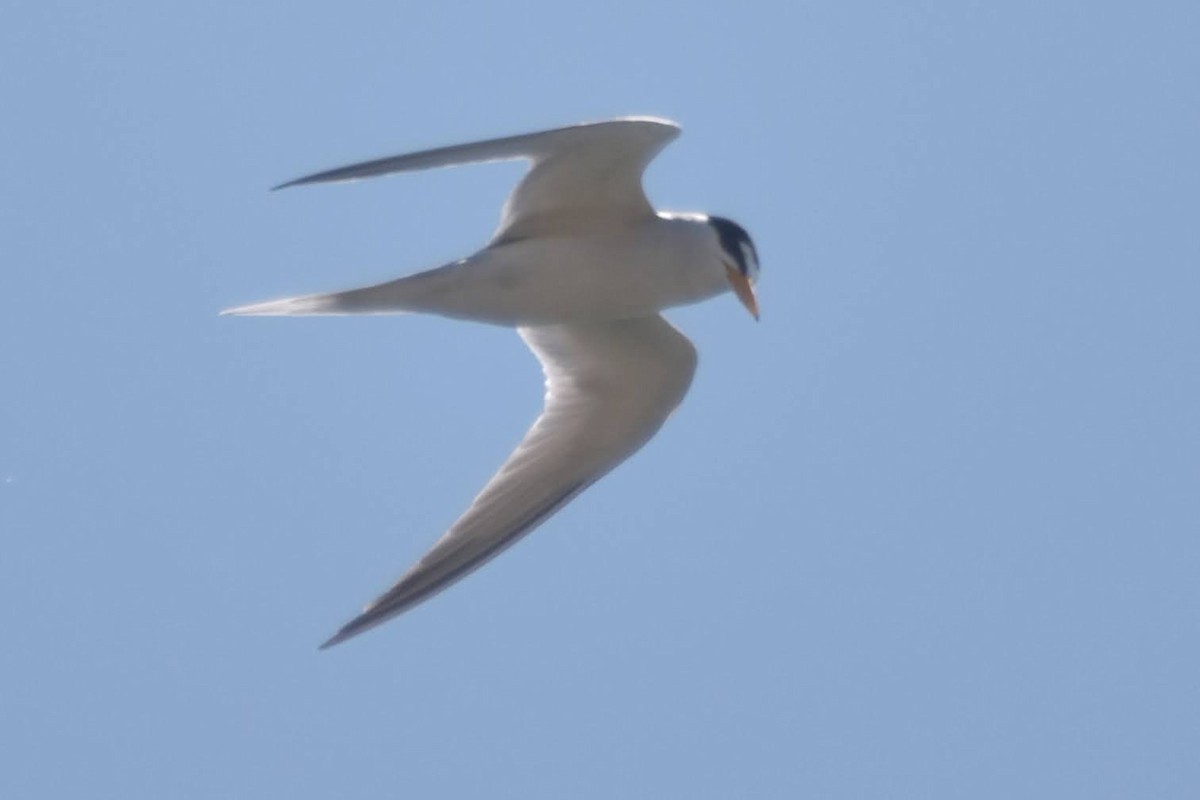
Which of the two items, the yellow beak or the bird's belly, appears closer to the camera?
the bird's belly

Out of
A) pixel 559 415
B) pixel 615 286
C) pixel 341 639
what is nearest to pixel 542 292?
pixel 615 286

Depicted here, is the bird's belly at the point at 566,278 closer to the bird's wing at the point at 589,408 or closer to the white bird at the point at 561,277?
the white bird at the point at 561,277

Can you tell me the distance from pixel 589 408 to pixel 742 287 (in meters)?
1.18

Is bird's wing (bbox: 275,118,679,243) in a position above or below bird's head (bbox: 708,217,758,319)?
above

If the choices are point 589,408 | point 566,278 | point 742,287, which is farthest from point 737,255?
point 589,408

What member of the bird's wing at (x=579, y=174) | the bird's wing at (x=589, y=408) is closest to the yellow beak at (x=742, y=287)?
the bird's wing at (x=579, y=174)

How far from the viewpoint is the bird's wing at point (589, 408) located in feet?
33.5

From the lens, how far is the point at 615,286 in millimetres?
9766

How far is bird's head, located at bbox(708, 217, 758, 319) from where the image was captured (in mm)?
9750

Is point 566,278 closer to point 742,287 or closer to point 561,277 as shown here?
point 561,277

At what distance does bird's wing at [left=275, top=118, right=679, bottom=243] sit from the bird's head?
0.35 metres

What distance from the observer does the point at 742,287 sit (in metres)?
9.82

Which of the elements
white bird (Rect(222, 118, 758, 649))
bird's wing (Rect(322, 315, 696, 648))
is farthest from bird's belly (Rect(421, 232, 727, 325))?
bird's wing (Rect(322, 315, 696, 648))

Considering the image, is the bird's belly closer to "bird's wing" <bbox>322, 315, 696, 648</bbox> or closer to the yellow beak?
→ the yellow beak
